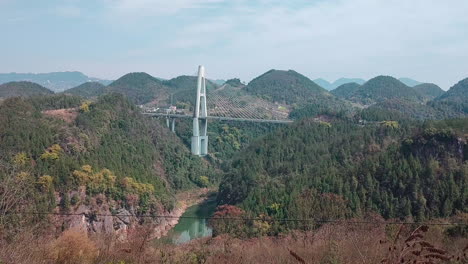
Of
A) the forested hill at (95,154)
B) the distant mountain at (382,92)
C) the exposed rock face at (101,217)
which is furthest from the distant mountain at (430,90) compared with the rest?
the exposed rock face at (101,217)

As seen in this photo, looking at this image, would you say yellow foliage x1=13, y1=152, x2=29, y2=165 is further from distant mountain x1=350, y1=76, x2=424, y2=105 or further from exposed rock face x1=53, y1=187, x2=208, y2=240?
distant mountain x1=350, y1=76, x2=424, y2=105

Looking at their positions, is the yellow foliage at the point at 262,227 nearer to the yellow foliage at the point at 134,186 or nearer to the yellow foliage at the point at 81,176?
the yellow foliage at the point at 134,186

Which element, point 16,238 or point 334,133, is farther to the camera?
point 334,133

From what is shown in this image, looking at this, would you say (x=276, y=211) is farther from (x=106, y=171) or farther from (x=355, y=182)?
(x=106, y=171)

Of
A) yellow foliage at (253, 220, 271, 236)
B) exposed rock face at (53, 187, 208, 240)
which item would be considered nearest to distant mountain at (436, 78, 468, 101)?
exposed rock face at (53, 187, 208, 240)

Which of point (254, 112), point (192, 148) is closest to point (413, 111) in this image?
point (254, 112)

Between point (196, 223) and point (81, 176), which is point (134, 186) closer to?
point (81, 176)
